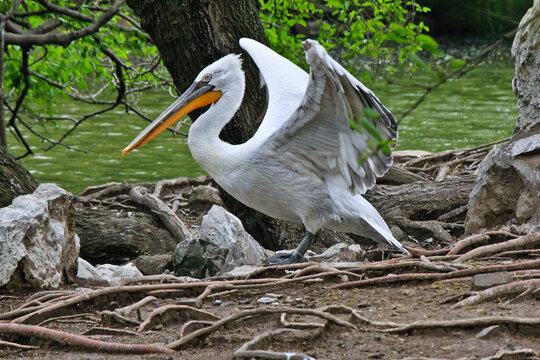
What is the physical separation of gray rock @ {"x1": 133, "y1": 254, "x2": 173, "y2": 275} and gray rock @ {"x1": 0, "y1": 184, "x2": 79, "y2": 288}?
0.50 metres

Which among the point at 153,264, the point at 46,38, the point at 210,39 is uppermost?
the point at 210,39

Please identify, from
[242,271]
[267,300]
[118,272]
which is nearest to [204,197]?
[118,272]

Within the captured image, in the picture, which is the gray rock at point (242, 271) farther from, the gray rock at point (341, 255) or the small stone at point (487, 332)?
the small stone at point (487, 332)

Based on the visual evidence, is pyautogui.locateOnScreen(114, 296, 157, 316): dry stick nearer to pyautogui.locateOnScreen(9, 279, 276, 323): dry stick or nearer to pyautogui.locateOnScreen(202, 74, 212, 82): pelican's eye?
pyautogui.locateOnScreen(9, 279, 276, 323): dry stick

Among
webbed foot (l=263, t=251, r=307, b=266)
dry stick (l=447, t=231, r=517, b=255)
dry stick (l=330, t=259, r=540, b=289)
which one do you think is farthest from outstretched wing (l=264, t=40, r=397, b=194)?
dry stick (l=330, t=259, r=540, b=289)

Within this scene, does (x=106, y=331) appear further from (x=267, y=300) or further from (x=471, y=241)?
(x=471, y=241)

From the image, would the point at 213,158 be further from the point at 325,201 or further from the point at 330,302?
the point at 330,302

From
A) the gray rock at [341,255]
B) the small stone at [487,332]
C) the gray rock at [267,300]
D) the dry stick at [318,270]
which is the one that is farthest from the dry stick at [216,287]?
the small stone at [487,332]

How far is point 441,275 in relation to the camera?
359 cm

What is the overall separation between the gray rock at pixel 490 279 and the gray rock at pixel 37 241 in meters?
2.24

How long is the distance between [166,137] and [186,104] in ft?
30.2

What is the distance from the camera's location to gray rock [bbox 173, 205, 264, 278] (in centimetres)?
459

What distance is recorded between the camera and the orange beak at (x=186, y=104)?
5.05 meters

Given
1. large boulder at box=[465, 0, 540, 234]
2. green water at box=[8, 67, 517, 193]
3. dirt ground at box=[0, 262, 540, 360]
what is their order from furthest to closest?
green water at box=[8, 67, 517, 193] → large boulder at box=[465, 0, 540, 234] → dirt ground at box=[0, 262, 540, 360]
